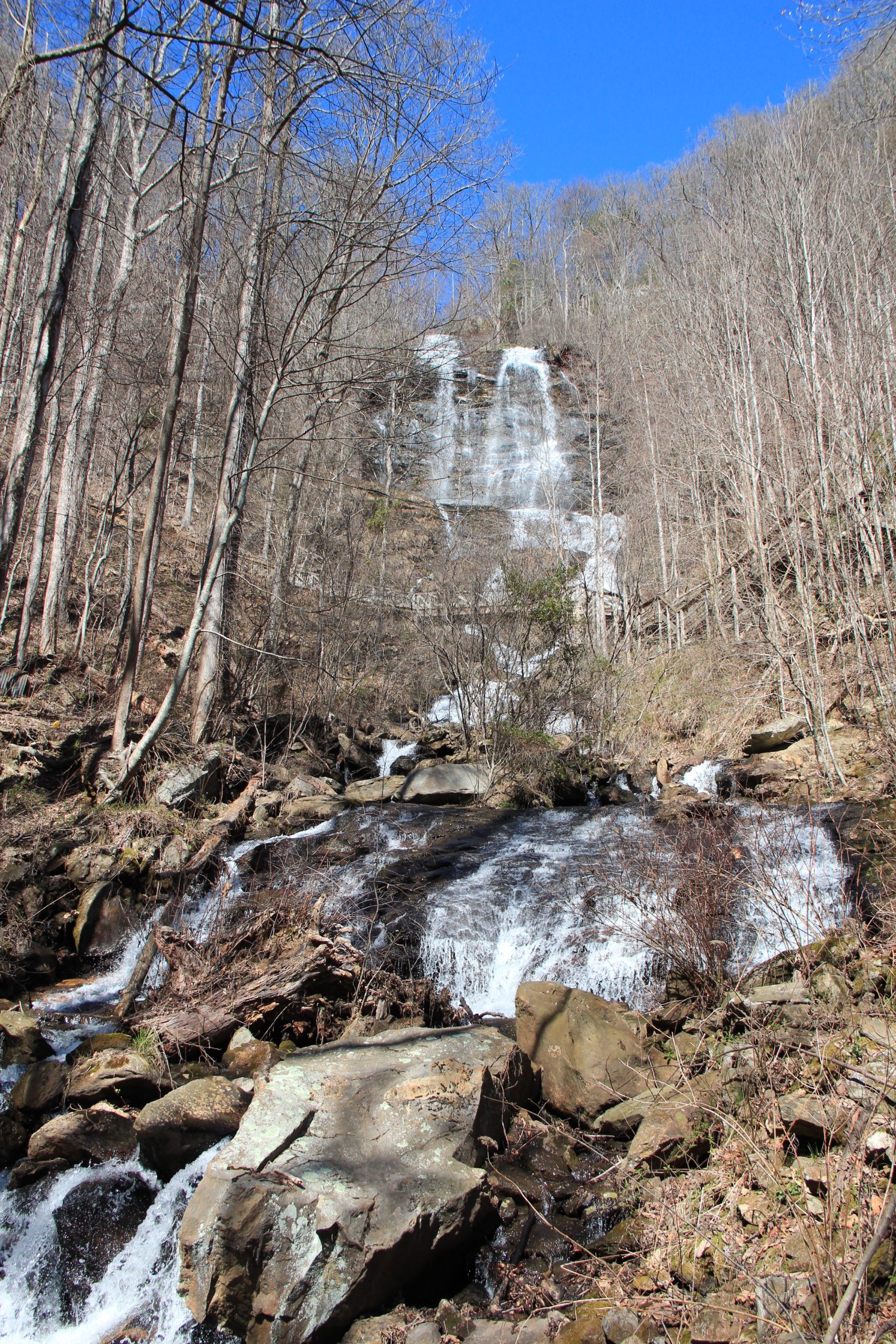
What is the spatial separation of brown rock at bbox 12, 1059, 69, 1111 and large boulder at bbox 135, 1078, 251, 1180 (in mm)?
634

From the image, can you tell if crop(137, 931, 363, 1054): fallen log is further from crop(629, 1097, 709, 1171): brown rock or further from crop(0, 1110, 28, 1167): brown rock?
crop(629, 1097, 709, 1171): brown rock

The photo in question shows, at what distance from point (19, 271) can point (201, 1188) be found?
12.6 m

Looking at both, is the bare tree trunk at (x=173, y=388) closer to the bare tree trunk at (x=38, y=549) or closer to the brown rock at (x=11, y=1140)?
the bare tree trunk at (x=38, y=549)

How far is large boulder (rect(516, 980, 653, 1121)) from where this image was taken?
4324 millimetres

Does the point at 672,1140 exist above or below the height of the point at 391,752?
below

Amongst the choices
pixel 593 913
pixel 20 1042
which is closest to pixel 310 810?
pixel 593 913

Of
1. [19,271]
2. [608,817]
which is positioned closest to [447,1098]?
[608,817]

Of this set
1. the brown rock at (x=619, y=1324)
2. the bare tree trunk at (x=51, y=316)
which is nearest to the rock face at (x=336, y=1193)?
the brown rock at (x=619, y=1324)

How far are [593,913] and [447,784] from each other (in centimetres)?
444

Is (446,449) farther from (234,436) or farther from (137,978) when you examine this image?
(137,978)

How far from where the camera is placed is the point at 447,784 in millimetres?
10414

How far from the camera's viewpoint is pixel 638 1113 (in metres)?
4.07

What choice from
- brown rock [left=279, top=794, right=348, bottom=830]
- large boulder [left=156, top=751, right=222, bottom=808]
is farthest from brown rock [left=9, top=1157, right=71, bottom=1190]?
brown rock [left=279, top=794, right=348, bottom=830]

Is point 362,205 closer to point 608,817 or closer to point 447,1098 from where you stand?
point 608,817
